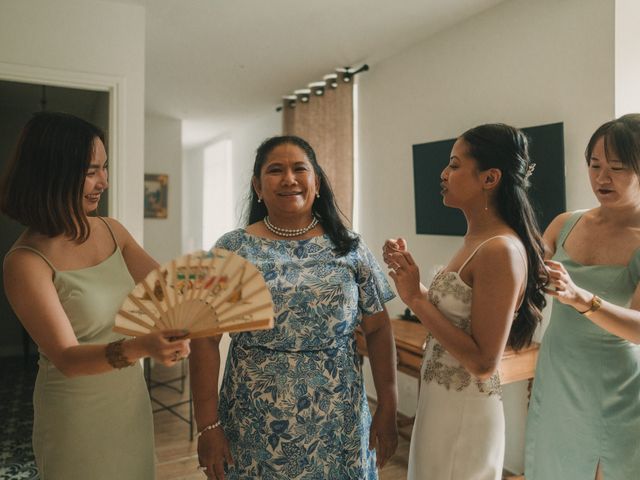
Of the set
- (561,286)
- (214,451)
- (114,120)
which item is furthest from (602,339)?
(114,120)

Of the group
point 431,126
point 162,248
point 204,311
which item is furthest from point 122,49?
point 162,248

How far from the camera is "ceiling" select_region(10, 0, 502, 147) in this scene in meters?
3.21

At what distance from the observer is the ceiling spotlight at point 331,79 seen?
4.56 meters

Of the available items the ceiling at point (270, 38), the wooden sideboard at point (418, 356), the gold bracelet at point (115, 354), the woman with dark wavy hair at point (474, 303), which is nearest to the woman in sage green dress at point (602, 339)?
the woman with dark wavy hair at point (474, 303)

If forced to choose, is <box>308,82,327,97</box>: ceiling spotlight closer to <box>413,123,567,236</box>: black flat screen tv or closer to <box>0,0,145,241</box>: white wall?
<box>413,123,567,236</box>: black flat screen tv

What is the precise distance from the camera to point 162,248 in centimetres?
704

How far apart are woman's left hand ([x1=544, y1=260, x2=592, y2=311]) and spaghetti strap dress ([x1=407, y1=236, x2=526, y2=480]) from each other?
0.20 metres

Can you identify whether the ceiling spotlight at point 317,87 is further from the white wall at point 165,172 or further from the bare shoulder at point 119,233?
the bare shoulder at point 119,233

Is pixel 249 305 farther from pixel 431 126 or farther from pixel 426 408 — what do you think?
pixel 431 126

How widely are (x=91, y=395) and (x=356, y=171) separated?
3.65 m

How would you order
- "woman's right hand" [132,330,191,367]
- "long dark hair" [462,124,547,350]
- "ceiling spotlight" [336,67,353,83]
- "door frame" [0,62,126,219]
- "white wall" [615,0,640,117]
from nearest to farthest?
"woman's right hand" [132,330,191,367], "long dark hair" [462,124,547,350], "white wall" [615,0,640,117], "door frame" [0,62,126,219], "ceiling spotlight" [336,67,353,83]

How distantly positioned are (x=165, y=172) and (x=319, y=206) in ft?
19.1

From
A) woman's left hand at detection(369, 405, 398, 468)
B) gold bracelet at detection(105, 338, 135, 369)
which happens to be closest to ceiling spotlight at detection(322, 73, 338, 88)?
woman's left hand at detection(369, 405, 398, 468)

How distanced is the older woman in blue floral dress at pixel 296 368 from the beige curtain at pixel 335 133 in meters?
3.02
